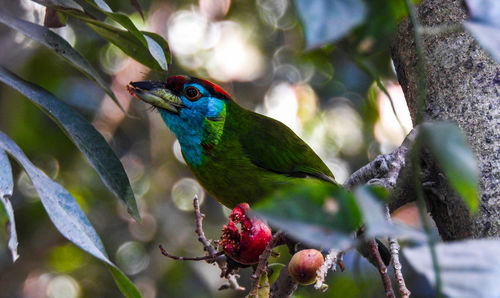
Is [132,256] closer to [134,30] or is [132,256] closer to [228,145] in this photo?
[228,145]

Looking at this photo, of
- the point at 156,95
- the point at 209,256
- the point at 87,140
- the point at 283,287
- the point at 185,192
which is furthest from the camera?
the point at 185,192

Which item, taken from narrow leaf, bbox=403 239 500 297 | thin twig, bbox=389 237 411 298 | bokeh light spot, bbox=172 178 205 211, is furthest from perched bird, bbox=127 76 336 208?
bokeh light spot, bbox=172 178 205 211

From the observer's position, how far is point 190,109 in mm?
2990

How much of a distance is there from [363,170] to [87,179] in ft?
12.0

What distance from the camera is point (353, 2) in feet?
2.61

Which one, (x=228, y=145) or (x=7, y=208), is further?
(x=228, y=145)

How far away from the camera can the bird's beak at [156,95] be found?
281 cm

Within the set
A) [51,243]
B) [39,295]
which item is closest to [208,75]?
[51,243]

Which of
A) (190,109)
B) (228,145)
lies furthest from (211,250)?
(190,109)

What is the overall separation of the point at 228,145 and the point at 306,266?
1388 mm

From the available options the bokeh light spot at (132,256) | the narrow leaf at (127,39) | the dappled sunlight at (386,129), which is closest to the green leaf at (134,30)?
the narrow leaf at (127,39)

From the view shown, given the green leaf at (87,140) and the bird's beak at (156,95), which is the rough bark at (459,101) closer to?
the green leaf at (87,140)

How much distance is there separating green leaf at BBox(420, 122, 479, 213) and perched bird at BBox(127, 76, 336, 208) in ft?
6.46

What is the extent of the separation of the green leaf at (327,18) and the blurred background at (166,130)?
3743mm
